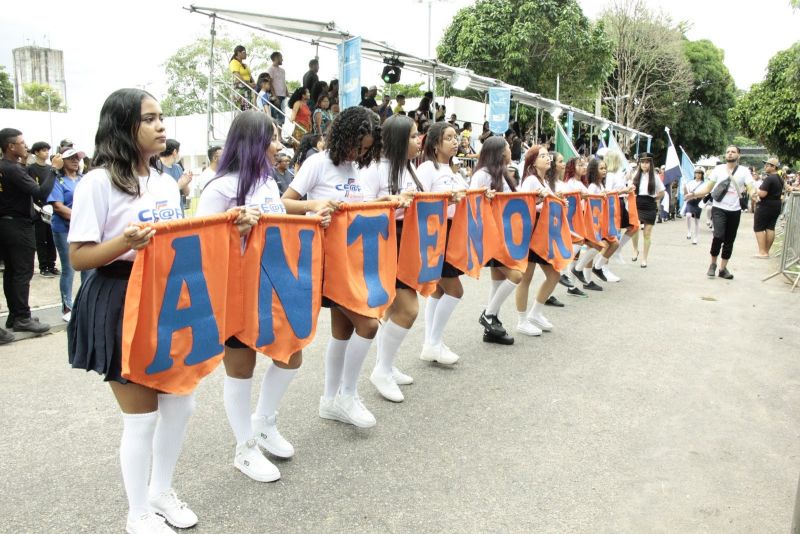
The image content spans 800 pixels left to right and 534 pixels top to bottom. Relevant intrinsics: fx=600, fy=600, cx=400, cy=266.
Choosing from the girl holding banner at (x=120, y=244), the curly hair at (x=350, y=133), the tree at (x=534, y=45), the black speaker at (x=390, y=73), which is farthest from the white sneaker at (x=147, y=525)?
the tree at (x=534, y=45)

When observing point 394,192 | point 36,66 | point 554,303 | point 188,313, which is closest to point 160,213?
point 188,313

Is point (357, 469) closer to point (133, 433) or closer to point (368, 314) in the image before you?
point (368, 314)

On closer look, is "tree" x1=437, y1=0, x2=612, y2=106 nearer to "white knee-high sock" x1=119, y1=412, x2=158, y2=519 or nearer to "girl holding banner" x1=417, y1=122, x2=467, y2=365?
"girl holding banner" x1=417, y1=122, x2=467, y2=365

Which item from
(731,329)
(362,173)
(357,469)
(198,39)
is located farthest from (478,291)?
(198,39)

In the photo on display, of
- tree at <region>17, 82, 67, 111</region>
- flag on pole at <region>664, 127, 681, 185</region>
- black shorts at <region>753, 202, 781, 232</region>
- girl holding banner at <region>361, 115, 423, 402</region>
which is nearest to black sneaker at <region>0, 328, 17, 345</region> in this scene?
girl holding banner at <region>361, 115, 423, 402</region>

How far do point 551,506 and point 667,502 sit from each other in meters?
0.61

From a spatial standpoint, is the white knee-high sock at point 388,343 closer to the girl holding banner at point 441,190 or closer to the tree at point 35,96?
the girl holding banner at point 441,190

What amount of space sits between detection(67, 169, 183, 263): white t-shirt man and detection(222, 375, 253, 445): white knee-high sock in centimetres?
94

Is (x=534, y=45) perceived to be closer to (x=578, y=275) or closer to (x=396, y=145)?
(x=578, y=275)

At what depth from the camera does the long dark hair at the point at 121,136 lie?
2391 millimetres

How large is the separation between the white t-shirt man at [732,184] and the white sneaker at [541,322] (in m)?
5.09

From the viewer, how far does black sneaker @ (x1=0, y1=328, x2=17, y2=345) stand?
5.65m

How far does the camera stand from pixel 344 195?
12.4 feet

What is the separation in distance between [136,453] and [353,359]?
1.57 metres
